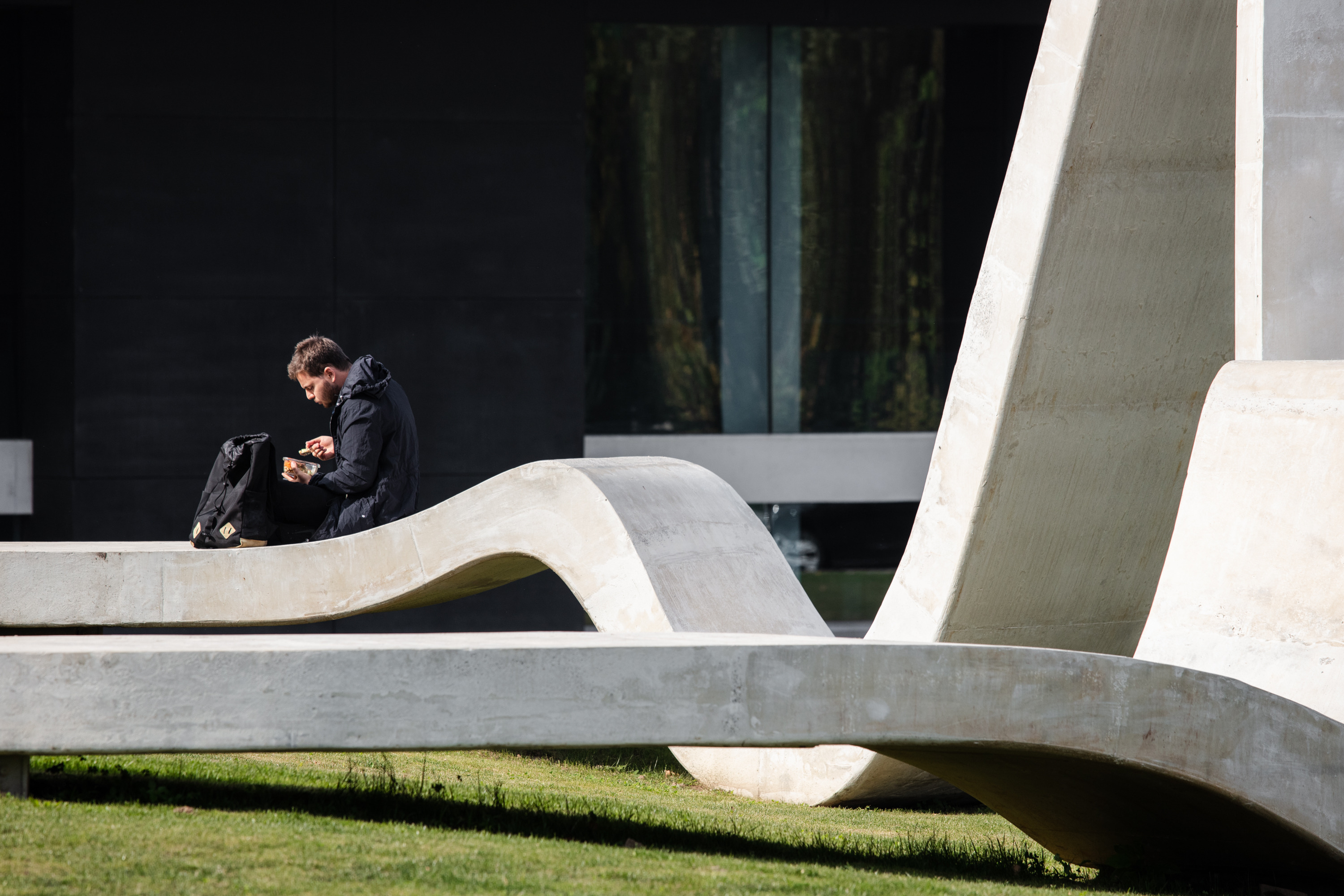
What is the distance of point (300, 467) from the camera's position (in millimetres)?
8078

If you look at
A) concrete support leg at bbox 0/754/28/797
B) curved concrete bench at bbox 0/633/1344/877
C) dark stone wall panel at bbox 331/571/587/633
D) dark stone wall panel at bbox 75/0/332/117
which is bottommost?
dark stone wall panel at bbox 331/571/587/633

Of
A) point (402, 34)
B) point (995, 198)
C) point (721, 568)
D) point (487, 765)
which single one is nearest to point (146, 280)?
point (402, 34)

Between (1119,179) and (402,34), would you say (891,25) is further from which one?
(1119,179)

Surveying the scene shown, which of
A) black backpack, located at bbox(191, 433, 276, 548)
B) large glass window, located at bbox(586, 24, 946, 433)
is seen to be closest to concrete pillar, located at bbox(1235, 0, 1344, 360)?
black backpack, located at bbox(191, 433, 276, 548)

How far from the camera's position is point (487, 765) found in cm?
817

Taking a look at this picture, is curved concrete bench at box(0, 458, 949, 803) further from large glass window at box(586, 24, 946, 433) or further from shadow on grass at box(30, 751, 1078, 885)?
large glass window at box(586, 24, 946, 433)

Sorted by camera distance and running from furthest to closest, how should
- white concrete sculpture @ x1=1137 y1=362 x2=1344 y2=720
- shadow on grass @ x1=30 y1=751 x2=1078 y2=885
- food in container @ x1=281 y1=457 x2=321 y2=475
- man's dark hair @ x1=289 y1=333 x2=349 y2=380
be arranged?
1. food in container @ x1=281 y1=457 x2=321 y2=475
2. man's dark hair @ x1=289 y1=333 x2=349 y2=380
3. white concrete sculpture @ x1=1137 y1=362 x2=1344 y2=720
4. shadow on grass @ x1=30 y1=751 x2=1078 y2=885

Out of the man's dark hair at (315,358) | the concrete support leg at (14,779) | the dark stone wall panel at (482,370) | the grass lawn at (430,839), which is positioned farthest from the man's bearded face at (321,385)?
the dark stone wall panel at (482,370)

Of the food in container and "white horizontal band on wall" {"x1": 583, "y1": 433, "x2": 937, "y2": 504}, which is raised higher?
the food in container

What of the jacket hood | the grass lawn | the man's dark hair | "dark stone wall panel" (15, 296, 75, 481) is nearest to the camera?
the grass lawn

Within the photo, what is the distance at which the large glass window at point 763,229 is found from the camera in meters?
14.9

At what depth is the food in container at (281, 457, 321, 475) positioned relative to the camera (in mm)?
7988

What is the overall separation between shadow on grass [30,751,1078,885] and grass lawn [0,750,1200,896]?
0.05ft

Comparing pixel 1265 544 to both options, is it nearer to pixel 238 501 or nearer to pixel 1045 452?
pixel 1045 452
